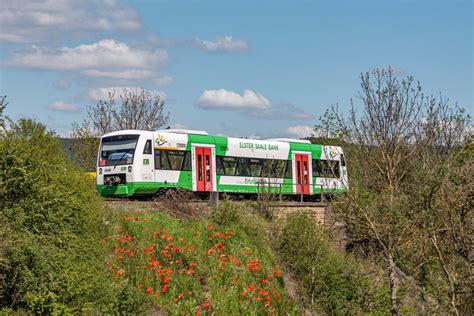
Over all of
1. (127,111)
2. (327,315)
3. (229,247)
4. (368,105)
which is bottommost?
(327,315)

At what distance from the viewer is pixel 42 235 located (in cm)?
1608

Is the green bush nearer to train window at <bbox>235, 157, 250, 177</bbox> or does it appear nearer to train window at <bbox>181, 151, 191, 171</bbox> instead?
train window at <bbox>181, 151, 191, 171</bbox>

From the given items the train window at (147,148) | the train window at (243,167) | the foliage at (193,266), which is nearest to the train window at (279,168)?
the train window at (243,167)

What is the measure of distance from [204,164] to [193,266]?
1011cm

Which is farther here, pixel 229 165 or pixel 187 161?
pixel 229 165

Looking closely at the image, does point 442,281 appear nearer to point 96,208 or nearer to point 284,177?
point 96,208

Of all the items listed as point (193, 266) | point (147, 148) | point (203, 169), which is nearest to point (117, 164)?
point (147, 148)

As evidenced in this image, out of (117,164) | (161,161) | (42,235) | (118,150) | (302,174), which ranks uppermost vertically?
(118,150)

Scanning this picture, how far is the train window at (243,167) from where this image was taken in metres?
32.0

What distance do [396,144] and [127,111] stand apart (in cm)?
3419

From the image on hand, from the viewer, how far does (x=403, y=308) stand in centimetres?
2306

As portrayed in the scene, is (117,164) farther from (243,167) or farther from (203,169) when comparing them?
(243,167)

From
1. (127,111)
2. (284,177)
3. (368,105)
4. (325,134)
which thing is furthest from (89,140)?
(368,105)

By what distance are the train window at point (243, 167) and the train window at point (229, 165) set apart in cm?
24
